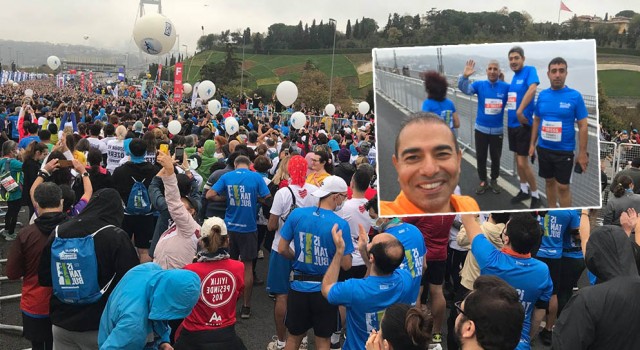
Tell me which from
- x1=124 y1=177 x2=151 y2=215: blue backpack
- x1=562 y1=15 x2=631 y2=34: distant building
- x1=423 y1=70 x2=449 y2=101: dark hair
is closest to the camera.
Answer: x1=423 y1=70 x2=449 y2=101: dark hair

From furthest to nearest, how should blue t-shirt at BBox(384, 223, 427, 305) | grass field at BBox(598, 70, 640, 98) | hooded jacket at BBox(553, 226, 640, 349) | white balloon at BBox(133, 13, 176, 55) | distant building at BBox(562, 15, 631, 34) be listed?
distant building at BBox(562, 15, 631, 34), grass field at BBox(598, 70, 640, 98), white balloon at BBox(133, 13, 176, 55), blue t-shirt at BBox(384, 223, 427, 305), hooded jacket at BBox(553, 226, 640, 349)

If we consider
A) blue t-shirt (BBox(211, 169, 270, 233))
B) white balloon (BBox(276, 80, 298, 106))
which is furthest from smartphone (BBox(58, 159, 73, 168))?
white balloon (BBox(276, 80, 298, 106))


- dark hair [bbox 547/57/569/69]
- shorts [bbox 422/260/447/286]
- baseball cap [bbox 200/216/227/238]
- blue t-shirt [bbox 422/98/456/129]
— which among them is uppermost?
dark hair [bbox 547/57/569/69]

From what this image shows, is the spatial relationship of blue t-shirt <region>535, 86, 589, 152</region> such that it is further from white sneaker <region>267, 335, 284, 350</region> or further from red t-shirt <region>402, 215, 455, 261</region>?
white sneaker <region>267, 335, 284, 350</region>

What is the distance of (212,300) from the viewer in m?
3.55

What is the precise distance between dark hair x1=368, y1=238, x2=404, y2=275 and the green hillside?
231 ft

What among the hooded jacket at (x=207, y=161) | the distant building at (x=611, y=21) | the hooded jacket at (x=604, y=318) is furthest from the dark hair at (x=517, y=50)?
the distant building at (x=611, y=21)

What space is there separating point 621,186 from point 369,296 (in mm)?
4363

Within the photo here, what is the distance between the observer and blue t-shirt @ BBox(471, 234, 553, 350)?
3.61m

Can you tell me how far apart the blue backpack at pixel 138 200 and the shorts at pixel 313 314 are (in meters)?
2.57

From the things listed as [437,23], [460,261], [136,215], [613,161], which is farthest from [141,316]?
[437,23]

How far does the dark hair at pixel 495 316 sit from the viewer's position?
2.27 m

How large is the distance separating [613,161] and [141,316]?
45.7 feet

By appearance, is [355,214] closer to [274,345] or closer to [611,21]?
[274,345]
